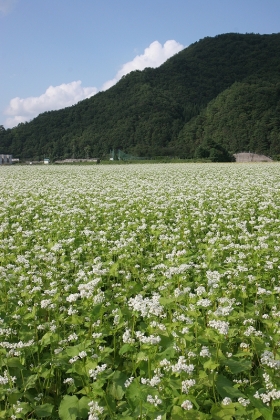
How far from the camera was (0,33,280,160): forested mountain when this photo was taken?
8862cm

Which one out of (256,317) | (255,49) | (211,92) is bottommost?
(256,317)

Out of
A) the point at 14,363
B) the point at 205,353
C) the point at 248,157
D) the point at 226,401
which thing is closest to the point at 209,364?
the point at 205,353

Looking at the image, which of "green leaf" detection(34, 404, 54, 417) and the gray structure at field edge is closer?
"green leaf" detection(34, 404, 54, 417)

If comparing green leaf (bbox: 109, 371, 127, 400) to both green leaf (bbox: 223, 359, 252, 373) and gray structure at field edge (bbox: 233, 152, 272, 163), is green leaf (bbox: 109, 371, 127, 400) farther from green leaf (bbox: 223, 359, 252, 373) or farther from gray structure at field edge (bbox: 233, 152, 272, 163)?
gray structure at field edge (bbox: 233, 152, 272, 163)

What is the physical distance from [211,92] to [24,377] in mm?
132656

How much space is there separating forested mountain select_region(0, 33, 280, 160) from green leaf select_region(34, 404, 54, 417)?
6871 cm

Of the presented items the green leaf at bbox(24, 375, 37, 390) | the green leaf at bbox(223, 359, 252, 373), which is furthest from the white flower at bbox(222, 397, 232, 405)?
the green leaf at bbox(24, 375, 37, 390)

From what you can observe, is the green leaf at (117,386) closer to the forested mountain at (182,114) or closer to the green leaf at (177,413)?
the green leaf at (177,413)

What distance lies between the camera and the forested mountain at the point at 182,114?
291ft

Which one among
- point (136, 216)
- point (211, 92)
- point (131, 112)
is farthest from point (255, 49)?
point (136, 216)

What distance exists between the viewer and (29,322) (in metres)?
3.62

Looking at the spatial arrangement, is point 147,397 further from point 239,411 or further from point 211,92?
point 211,92

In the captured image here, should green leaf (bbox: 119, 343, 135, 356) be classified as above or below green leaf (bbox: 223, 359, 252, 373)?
above

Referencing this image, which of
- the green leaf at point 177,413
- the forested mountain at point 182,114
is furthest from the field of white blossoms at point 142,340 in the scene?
the forested mountain at point 182,114
